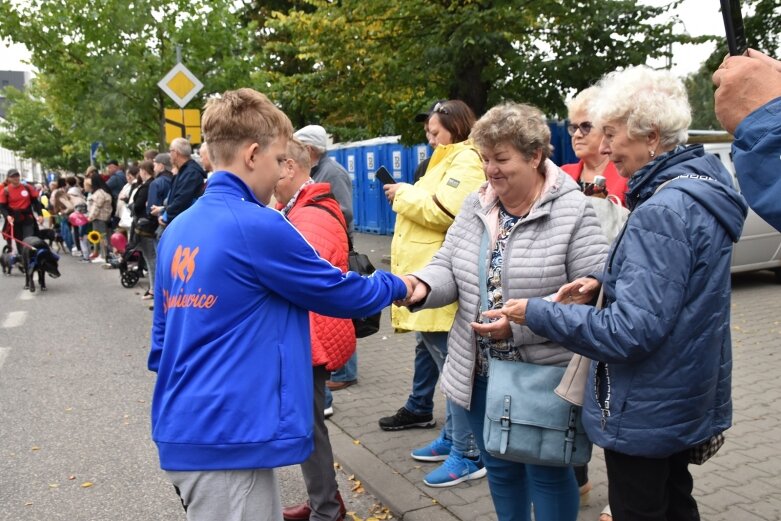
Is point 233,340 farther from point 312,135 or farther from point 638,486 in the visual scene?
point 312,135

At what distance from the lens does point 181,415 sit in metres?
2.27

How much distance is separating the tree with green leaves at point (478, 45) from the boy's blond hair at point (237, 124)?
8.74 metres

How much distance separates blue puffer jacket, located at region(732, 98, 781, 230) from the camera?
1504 mm

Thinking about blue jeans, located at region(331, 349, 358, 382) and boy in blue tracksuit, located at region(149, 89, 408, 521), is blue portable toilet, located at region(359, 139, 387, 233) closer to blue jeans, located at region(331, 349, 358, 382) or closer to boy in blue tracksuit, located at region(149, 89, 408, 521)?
blue jeans, located at region(331, 349, 358, 382)

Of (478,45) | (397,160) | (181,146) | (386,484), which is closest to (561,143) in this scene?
(478,45)

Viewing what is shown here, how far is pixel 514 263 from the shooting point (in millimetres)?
2881

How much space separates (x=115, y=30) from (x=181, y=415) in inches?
805

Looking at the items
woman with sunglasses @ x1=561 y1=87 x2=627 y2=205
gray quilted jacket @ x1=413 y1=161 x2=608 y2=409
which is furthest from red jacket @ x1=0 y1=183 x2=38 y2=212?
gray quilted jacket @ x1=413 y1=161 x2=608 y2=409

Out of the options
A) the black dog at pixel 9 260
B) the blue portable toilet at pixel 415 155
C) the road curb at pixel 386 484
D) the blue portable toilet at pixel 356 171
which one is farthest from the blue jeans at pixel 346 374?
the blue portable toilet at pixel 356 171

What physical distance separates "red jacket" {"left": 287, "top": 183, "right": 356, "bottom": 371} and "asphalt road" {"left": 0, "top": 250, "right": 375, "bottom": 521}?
1051 mm

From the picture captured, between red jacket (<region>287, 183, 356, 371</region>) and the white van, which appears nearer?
red jacket (<region>287, 183, 356, 371</region>)

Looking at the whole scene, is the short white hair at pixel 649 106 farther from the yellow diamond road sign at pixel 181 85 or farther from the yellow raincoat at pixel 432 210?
the yellow diamond road sign at pixel 181 85

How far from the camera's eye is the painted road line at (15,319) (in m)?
10.2

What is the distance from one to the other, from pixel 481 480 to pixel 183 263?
2.62 meters
